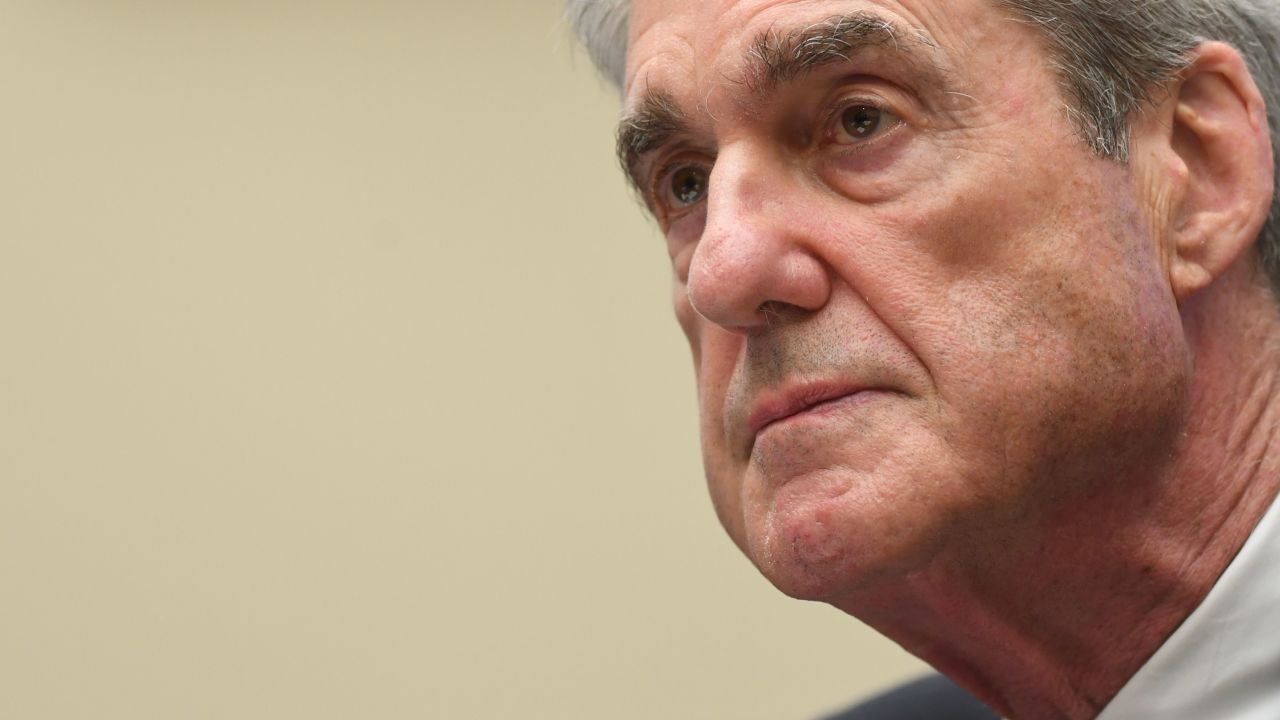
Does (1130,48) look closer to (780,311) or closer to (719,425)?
(780,311)

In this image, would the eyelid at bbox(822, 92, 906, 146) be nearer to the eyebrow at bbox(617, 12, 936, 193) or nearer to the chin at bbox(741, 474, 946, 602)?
the eyebrow at bbox(617, 12, 936, 193)

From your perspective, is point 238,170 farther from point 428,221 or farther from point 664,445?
point 664,445

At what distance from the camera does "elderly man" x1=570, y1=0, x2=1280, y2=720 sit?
4.28ft

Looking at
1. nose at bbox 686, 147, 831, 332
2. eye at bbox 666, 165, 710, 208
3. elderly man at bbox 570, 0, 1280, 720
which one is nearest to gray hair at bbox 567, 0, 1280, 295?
elderly man at bbox 570, 0, 1280, 720

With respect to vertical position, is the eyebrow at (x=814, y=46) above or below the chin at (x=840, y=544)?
above

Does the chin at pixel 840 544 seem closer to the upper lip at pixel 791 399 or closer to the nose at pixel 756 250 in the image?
the upper lip at pixel 791 399

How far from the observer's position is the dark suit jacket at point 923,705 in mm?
2080

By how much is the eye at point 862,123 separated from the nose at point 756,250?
0.06 metres

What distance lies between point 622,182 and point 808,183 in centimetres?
158

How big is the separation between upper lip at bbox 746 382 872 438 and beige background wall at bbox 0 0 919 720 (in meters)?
1.45

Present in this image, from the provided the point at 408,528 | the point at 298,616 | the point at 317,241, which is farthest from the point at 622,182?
the point at 298,616

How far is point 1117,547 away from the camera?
1395 mm

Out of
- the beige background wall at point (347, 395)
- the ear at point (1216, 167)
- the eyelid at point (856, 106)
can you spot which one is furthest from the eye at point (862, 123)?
the beige background wall at point (347, 395)

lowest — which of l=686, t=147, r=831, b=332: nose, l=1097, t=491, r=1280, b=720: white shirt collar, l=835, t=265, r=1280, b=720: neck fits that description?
l=1097, t=491, r=1280, b=720: white shirt collar
